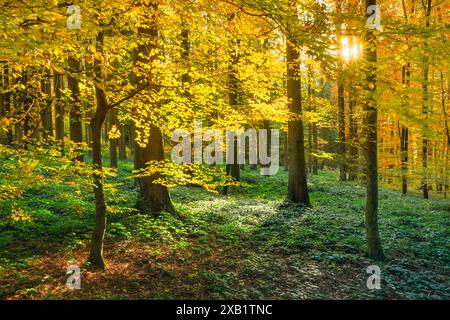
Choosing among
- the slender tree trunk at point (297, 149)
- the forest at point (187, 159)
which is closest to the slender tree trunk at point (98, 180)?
the forest at point (187, 159)

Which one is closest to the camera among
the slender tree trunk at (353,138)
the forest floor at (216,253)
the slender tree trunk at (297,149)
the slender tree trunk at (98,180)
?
the forest floor at (216,253)

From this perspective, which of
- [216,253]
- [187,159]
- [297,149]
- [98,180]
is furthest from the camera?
[297,149]

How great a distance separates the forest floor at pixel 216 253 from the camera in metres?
6.27

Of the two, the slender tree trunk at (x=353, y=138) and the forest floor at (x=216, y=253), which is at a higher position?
the slender tree trunk at (x=353, y=138)

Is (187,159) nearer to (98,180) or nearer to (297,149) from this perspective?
(98,180)

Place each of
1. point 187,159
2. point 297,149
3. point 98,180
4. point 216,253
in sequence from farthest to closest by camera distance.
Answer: point 297,149, point 187,159, point 216,253, point 98,180

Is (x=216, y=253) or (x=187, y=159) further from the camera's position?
(x=187, y=159)

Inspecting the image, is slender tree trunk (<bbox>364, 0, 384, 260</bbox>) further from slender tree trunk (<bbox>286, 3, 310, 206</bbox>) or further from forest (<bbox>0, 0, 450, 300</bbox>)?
slender tree trunk (<bbox>286, 3, 310, 206</bbox>)

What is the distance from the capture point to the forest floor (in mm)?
6266

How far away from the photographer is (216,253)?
28.2 feet

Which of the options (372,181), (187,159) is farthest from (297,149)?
(372,181)

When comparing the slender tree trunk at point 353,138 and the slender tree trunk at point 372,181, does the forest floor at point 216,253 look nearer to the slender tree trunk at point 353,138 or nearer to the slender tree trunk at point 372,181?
the slender tree trunk at point 372,181

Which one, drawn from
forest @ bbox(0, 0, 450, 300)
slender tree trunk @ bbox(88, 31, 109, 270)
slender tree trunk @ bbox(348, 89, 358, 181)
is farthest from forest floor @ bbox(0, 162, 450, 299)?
slender tree trunk @ bbox(348, 89, 358, 181)
